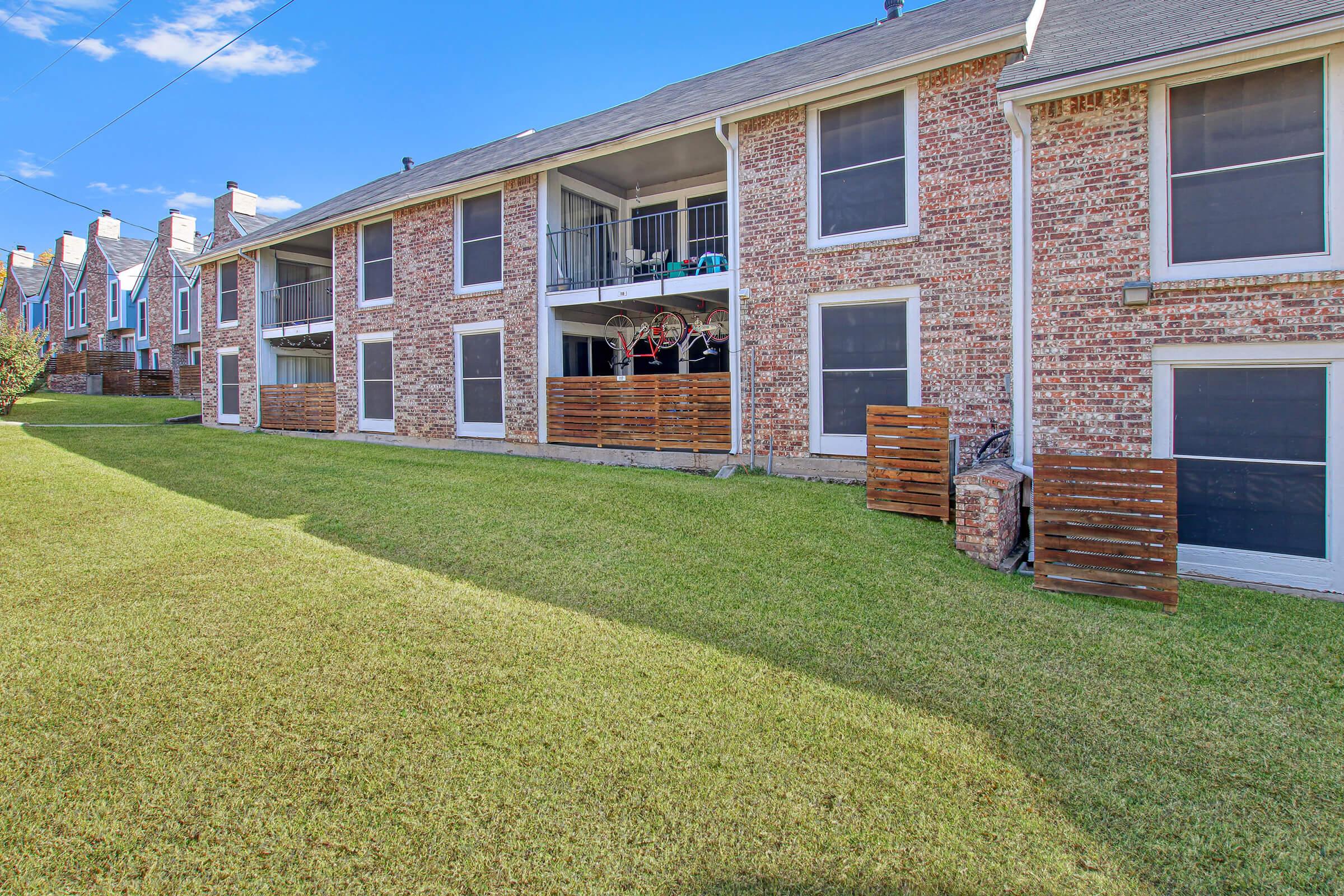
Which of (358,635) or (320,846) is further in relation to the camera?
(358,635)

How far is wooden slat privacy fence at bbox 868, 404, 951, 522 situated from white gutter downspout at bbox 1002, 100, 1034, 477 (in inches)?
30.4

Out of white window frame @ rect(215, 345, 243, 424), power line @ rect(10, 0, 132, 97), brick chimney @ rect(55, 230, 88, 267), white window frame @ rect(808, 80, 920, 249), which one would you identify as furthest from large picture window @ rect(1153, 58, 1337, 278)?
brick chimney @ rect(55, 230, 88, 267)

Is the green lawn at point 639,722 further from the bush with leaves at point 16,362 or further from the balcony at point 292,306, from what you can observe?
the bush with leaves at point 16,362

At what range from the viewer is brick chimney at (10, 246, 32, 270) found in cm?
4404

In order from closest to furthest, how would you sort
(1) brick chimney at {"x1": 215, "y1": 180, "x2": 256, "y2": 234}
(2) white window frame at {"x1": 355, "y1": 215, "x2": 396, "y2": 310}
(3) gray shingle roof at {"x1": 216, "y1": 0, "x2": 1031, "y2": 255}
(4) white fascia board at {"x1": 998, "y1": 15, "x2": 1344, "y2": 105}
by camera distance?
(4) white fascia board at {"x1": 998, "y1": 15, "x2": 1344, "y2": 105} < (3) gray shingle roof at {"x1": 216, "y1": 0, "x2": 1031, "y2": 255} < (2) white window frame at {"x1": 355, "y1": 215, "x2": 396, "y2": 310} < (1) brick chimney at {"x1": 215, "y1": 180, "x2": 256, "y2": 234}

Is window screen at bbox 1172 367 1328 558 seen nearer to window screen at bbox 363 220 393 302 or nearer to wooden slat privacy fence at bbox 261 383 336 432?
window screen at bbox 363 220 393 302

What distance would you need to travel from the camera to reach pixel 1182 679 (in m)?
4.13

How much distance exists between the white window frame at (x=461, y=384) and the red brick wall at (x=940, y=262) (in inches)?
223

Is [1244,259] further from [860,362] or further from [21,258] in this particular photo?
[21,258]

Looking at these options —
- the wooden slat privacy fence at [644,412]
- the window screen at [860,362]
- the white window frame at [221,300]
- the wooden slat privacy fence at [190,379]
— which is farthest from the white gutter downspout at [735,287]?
the wooden slat privacy fence at [190,379]

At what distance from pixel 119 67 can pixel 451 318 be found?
10912mm

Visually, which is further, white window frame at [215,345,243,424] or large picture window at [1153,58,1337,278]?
white window frame at [215,345,243,424]

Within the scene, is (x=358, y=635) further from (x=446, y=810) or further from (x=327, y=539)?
(x=327, y=539)

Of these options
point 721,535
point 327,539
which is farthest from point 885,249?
point 327,539
